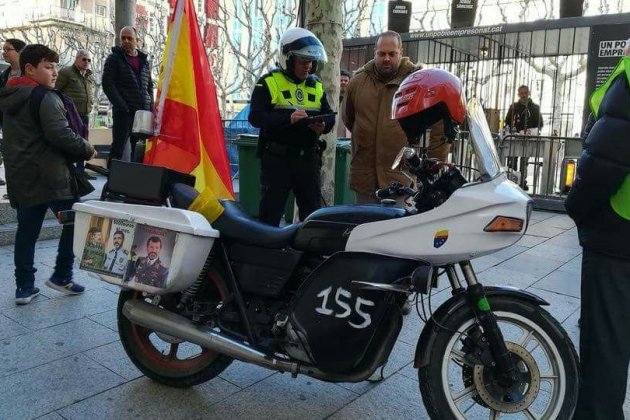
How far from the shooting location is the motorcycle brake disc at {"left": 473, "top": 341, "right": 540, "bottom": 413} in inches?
96.1

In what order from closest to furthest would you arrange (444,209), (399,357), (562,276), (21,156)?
(444,209), (399,357), (21,156), (562,276)

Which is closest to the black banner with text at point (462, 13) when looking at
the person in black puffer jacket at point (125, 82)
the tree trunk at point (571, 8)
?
the tree trunk at point (571, 8)

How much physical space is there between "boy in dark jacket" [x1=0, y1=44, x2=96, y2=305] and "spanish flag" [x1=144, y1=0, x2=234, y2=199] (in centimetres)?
105

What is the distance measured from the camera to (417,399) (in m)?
3.04

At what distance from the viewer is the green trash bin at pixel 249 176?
7.61m

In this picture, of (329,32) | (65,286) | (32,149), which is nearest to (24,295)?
(65,286)

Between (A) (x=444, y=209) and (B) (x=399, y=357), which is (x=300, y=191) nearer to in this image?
(B) (x=399, y=357)

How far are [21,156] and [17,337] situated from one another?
135cm

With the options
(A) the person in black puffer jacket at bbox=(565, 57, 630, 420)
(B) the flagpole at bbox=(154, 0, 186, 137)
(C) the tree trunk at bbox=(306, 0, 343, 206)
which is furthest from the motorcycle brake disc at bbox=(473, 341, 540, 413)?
(C) the tree trunk at bbox=(306, 0, 343, 206)

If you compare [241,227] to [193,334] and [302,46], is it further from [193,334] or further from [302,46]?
[302,46]

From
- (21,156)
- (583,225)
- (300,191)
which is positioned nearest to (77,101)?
(21,156)

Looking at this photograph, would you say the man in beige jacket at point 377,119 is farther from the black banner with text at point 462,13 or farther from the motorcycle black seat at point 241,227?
the black banner with text at point 462,13

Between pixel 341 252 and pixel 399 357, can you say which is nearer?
pixel 341 252

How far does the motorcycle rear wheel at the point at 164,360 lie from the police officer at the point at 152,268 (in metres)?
0.46
